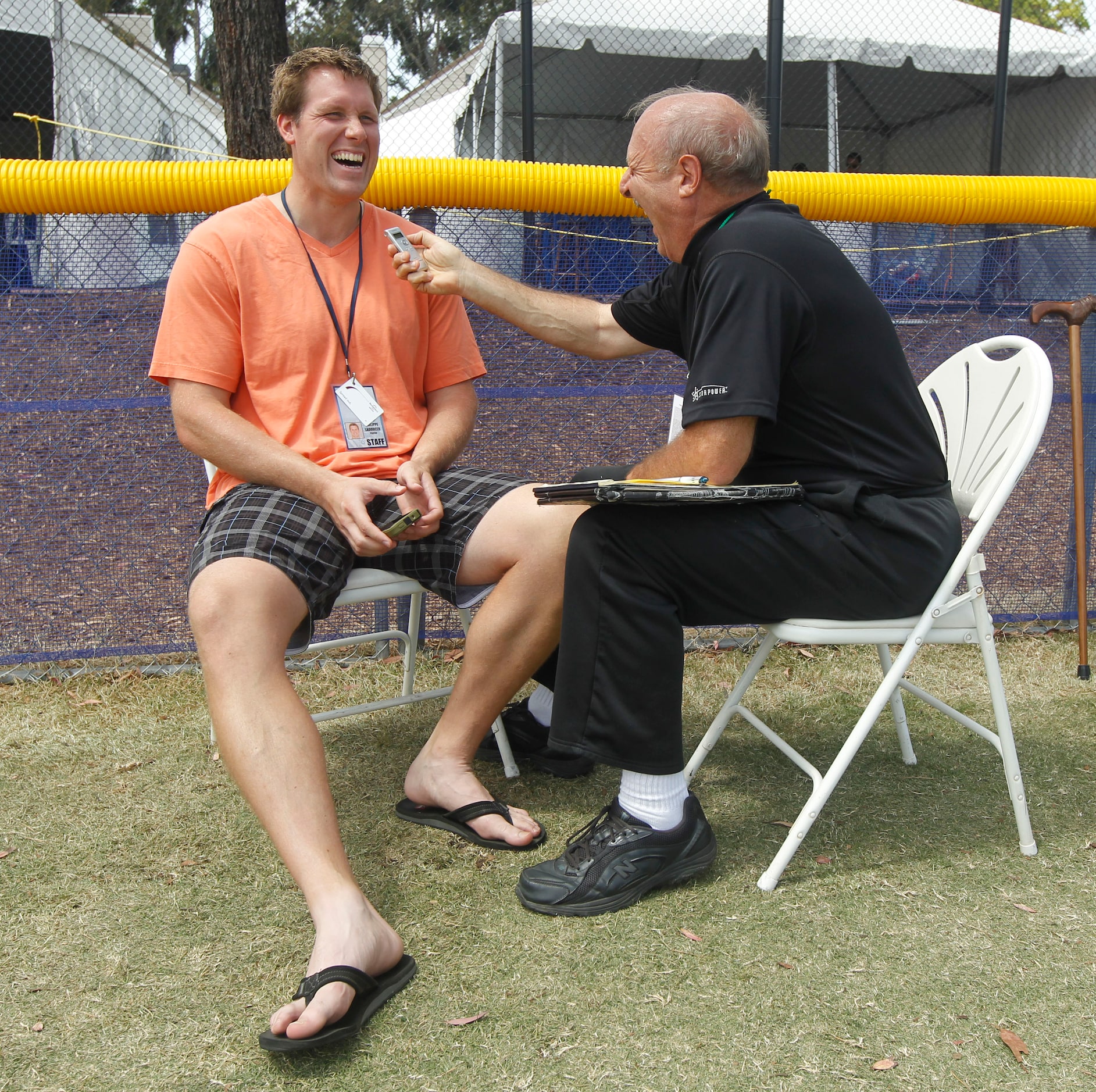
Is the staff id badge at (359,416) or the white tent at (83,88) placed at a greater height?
the white tent at (83,88)

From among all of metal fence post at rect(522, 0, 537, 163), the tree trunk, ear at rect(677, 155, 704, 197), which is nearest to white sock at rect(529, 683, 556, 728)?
ear at rect(677, 155, 704, 197)

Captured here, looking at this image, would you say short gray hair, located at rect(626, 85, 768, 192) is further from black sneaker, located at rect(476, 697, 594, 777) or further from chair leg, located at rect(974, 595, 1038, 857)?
black sneaker, located at rect(476, 697, 594, 777)

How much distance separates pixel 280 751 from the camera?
197 centimetres

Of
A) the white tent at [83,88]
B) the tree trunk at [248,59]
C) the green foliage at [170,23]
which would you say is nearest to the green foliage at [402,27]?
the green foliage at [170,23]

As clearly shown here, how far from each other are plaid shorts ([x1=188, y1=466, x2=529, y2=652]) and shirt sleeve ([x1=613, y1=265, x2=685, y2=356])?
19.1 inches

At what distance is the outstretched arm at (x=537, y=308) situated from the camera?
2660 mm

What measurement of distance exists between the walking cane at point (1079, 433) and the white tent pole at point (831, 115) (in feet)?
25.9

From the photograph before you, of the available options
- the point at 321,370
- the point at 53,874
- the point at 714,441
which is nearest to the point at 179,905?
the point at 53,874

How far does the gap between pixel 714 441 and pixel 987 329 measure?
86.4 inches

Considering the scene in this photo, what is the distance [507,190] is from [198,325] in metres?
1.29

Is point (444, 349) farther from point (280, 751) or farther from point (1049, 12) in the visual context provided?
point (1049, 12)

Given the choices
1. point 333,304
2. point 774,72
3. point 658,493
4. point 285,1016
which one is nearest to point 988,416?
point 658,493

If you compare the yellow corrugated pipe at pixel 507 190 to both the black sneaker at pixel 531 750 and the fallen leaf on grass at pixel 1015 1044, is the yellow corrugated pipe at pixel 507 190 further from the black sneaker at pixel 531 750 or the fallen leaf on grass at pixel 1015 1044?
the fallen leaf on grass at pixel 1015 1044

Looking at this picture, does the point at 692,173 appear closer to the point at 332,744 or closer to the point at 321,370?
the point at 321,370
